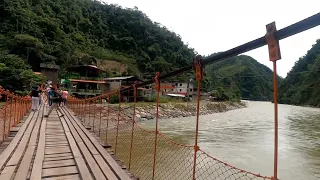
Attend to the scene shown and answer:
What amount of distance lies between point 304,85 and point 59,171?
5892cm

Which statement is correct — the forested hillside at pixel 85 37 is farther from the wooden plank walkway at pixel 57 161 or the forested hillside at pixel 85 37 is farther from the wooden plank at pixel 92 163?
the wooden plank at pixel 92 163

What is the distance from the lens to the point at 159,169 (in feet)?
17.7

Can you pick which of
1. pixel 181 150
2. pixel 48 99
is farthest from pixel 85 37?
pixel 181 150

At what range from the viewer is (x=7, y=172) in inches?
89.4

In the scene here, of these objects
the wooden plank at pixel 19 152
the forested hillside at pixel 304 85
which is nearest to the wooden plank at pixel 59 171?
the wooden plank at pixel 19 152

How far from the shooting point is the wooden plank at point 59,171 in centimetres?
235

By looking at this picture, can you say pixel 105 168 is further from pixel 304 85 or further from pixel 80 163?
pixel 304 85

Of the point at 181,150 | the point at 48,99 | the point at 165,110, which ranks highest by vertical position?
the point at 48,99

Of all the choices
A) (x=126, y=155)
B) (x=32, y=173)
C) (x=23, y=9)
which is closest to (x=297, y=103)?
(x=23, y=9)

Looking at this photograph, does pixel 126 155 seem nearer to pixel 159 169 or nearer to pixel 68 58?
pixel 159 169

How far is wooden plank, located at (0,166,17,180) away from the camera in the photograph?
7.06 feet

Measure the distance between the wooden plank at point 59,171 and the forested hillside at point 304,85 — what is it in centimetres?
4918

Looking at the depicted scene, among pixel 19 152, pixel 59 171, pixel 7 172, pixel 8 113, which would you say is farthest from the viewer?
pixel 8 113

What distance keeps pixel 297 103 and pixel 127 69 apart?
1441 inches
